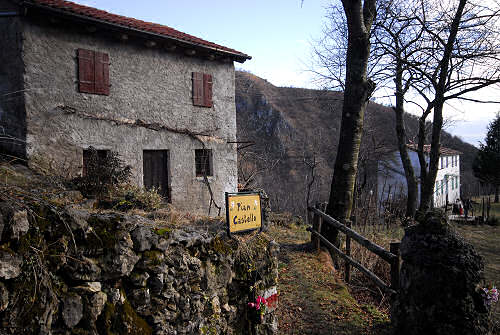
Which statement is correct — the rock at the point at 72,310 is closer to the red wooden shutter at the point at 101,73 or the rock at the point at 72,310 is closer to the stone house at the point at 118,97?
the stone house at the point at 118,97

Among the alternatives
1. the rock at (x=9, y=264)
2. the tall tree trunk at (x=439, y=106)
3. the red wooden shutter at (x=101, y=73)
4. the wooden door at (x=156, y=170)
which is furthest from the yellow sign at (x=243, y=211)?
the tall tree trunk at (x=439, y=106)

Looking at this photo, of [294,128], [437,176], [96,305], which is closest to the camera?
[96,305]

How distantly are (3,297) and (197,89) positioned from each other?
975 centimetres

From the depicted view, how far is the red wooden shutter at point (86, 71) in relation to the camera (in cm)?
909

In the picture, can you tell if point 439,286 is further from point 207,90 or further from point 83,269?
point 207,90

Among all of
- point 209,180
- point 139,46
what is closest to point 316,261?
point 209,180

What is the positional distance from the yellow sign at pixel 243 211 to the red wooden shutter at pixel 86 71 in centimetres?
668

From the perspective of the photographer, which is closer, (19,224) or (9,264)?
(9,264)

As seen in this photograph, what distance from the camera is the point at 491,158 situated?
29.8 metres

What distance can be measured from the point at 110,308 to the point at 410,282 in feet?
9.35

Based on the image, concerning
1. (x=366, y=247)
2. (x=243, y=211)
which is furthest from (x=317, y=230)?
(x=243, y=211)

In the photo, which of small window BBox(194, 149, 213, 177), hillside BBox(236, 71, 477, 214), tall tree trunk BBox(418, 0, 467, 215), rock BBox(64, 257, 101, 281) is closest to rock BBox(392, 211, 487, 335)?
rock BBox(64, 257, 101, 281)

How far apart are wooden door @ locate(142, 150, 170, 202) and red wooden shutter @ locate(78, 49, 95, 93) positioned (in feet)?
7.75

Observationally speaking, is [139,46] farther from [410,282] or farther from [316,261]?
[410,282]
